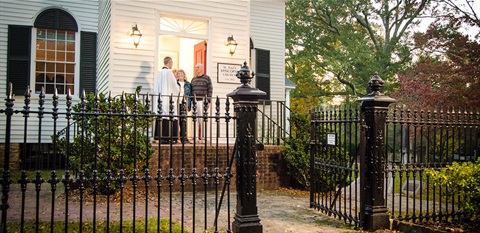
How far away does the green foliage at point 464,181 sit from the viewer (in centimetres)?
554

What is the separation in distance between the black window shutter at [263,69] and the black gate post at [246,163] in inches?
363

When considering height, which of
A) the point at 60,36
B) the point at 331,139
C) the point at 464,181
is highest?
the point at 60,36

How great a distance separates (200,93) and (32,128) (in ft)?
20.2

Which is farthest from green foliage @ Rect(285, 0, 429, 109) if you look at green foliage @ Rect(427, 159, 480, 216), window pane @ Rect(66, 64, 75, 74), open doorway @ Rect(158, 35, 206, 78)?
green foliage @ Rect(427, 159, 480, 216)

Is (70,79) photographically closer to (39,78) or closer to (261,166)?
(39,78)

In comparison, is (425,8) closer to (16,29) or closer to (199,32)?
(199,32)

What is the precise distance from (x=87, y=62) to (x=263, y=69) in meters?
5.97

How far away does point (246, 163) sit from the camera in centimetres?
471

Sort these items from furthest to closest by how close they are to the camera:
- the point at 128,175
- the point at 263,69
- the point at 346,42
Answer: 1. the point at 346,42
2. the point at 263,69
3. the point at 128,175

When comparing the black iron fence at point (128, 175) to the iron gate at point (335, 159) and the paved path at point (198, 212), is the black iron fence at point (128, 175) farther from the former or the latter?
the iron gate at point (335, 159)

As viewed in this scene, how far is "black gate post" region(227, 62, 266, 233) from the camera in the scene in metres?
4.68

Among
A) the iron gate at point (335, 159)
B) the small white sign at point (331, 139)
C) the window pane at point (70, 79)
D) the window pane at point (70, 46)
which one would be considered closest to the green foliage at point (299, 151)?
the iron gate at point (335, 159)

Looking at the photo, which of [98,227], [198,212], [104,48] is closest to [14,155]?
[104,48]

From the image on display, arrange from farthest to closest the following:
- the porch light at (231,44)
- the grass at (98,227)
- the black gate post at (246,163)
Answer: the porch light at (231,44)
the grass at (98,227)
the black gate post at (246,163)
